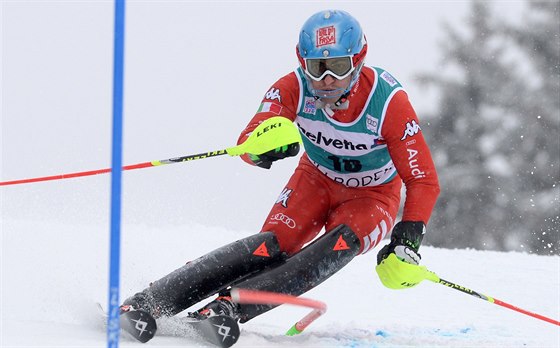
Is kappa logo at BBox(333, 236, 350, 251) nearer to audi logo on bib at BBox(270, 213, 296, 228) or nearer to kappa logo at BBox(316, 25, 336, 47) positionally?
audi logo on bib at BBox(270, 213, 296, 228)

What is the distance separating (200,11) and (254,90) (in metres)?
4.78

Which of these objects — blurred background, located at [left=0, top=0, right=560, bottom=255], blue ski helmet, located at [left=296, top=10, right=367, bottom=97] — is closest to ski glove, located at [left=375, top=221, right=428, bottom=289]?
blue ski helmet, located at [left=296, top=10, right=367, bottom=97]

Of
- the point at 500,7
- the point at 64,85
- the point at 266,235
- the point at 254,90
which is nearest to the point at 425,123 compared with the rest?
the point at 500,7

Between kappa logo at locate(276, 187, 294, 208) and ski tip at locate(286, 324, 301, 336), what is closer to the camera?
ski tip at locate(286, 324, 301, 336)

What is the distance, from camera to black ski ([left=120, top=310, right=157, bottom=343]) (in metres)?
3.76

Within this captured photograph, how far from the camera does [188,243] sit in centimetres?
783

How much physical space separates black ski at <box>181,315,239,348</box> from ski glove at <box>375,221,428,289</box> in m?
0.84

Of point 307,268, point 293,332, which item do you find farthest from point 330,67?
point 293,332

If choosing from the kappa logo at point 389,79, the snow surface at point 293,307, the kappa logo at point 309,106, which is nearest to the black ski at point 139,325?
the snow surface at point 293,307

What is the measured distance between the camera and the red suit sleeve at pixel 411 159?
14.4 ft

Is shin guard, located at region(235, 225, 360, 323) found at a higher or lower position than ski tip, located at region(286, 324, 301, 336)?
higher

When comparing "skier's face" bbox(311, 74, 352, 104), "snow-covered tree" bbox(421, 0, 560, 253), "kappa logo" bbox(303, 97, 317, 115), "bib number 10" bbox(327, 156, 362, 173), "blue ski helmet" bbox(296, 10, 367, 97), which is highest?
"blue ski helmet" bbox(296, 10, 367, 97)

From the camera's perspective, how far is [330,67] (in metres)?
4.43

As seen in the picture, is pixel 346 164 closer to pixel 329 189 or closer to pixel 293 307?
pixel 329 189
